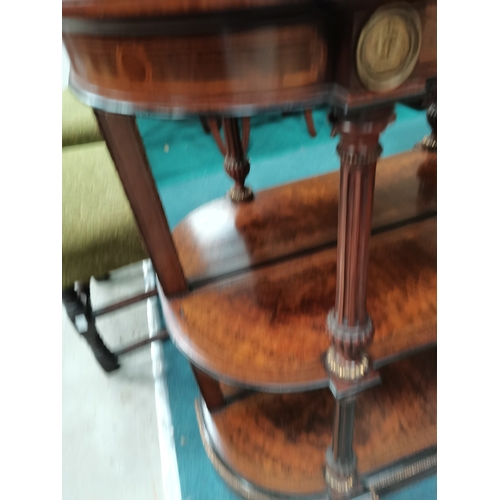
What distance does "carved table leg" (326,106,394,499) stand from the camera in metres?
0.35

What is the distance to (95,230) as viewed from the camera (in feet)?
2.68

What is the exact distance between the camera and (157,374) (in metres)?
1.07

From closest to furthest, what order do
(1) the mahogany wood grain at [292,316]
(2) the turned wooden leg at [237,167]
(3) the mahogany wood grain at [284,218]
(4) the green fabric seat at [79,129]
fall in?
1. (1) the mahogany wood grain at [292,316]
2. (3) the mahogany wood grain at [284,218]
3. (2) the turned wooden leg at [237,167]
4. (4) the green fabric seat at [79,129]

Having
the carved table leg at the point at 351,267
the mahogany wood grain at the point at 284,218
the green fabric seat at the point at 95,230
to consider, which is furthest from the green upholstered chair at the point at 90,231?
the carved table leg at the point at 351,267

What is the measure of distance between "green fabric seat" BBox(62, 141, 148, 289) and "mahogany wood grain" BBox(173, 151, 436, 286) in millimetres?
117

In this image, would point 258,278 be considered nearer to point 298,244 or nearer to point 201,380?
point 298,244

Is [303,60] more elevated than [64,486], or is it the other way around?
[303,60]

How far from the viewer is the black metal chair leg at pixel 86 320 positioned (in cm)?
90

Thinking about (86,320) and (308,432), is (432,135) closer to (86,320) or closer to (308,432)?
(308,432)

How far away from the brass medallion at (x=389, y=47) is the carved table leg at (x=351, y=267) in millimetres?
28

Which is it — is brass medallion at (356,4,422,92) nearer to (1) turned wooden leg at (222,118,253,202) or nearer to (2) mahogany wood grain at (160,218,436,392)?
Result: (2) mahogany wood grain at (160,218,436,392)

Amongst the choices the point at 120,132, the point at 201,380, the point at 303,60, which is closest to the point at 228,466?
the point at 201,380

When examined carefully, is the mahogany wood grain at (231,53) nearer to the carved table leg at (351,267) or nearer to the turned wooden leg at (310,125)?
the carved table leg at (351,267)

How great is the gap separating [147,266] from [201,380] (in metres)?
0.67
